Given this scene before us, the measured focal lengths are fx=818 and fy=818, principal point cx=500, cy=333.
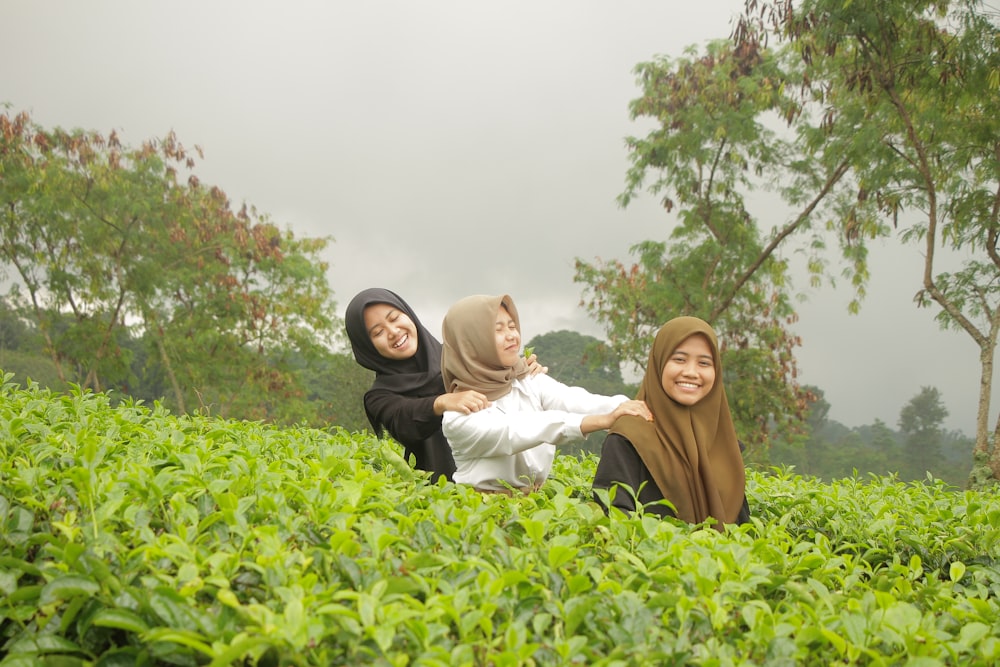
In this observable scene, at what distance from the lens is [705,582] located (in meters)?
1.64

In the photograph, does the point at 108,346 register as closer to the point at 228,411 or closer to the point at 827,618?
the point at 228,411

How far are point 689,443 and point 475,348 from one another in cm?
83

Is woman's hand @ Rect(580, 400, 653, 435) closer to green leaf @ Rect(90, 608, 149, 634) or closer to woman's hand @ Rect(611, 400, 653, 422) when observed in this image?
woman's hand @ Rect(611, 400, 653, 422)

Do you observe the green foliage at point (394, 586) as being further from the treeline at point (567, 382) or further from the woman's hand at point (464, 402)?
the treeline at point (567, 382)

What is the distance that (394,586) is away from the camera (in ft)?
4.88

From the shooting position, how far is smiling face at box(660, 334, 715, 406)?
8.71ft

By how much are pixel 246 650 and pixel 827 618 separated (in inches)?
42.7

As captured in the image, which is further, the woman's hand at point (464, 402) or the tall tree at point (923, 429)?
the tall tree at point (923, 429)

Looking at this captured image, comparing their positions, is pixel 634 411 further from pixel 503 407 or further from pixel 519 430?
pixel 503 407

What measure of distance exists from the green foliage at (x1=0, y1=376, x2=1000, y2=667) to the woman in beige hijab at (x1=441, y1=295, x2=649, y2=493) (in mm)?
514

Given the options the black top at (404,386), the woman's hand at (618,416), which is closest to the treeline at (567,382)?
the black top at (404,386)

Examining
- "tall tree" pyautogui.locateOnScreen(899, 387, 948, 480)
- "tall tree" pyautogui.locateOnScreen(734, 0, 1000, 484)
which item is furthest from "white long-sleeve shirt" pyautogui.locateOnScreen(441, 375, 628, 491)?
"tall tree" pyautogui.locateOnScreen(899, 387, 948, 480)

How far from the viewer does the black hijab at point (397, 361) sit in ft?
11.4

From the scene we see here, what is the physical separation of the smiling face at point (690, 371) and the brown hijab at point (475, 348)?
63 centimetres
